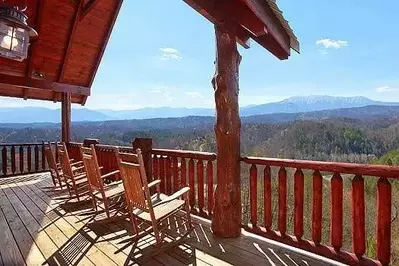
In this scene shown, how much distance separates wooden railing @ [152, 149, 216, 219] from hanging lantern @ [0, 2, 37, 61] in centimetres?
223

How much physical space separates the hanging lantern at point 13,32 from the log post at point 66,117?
18.0ft

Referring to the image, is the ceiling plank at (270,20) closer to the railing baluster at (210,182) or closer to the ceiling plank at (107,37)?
the railing baluster at (210,182)

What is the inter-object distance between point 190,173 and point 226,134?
0.99m

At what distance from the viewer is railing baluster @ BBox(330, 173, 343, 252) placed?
8.49ft

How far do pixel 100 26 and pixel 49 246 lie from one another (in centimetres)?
682

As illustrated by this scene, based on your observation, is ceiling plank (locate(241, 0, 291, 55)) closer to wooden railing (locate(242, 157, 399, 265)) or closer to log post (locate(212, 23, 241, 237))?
log post (locate(212, 23, 241, 237))

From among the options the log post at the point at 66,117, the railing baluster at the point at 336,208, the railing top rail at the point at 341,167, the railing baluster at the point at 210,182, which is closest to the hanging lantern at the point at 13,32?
the railing baluster at the point at 210,182

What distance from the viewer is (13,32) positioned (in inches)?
130

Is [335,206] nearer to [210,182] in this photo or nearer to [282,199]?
[282,199]

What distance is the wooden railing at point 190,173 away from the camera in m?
3.78

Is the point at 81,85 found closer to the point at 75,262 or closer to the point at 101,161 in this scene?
the point at 101,161

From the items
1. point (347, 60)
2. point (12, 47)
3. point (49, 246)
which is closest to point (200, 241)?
point (49, 246)

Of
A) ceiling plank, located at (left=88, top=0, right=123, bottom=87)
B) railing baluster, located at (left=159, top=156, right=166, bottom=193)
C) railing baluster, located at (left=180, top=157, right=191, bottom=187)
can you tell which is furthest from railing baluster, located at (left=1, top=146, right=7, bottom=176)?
railing baluster, located at (left=180, top=157, right=191, bottom=187)

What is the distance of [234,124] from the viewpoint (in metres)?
3.26
